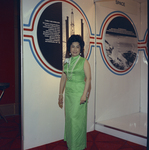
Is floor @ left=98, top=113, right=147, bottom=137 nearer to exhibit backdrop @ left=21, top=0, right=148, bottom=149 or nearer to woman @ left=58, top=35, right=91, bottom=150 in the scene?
exhibit backdrop @ left=21, top=0, right=148, bottom=149

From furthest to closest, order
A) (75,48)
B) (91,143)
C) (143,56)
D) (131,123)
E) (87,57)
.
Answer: (143,56), (131,123), (87,57), (91,143), (75,48)

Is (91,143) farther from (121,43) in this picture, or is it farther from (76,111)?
(121,43)

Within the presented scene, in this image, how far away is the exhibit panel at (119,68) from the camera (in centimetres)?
402

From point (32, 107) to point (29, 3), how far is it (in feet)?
5.39

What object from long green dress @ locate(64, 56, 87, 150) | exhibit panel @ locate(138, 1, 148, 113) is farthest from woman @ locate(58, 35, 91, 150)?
exhibit panel @ locate(138, 1, 148, 113)

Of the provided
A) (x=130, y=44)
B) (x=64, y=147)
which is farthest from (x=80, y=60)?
(x=130, y=44)

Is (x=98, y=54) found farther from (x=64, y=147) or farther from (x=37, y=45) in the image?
(x=64, y=147)

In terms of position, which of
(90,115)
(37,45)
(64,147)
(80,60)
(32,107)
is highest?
(37,45)

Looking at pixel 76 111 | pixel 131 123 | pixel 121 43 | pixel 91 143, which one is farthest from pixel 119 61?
pixel 76 111

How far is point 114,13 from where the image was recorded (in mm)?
4312
